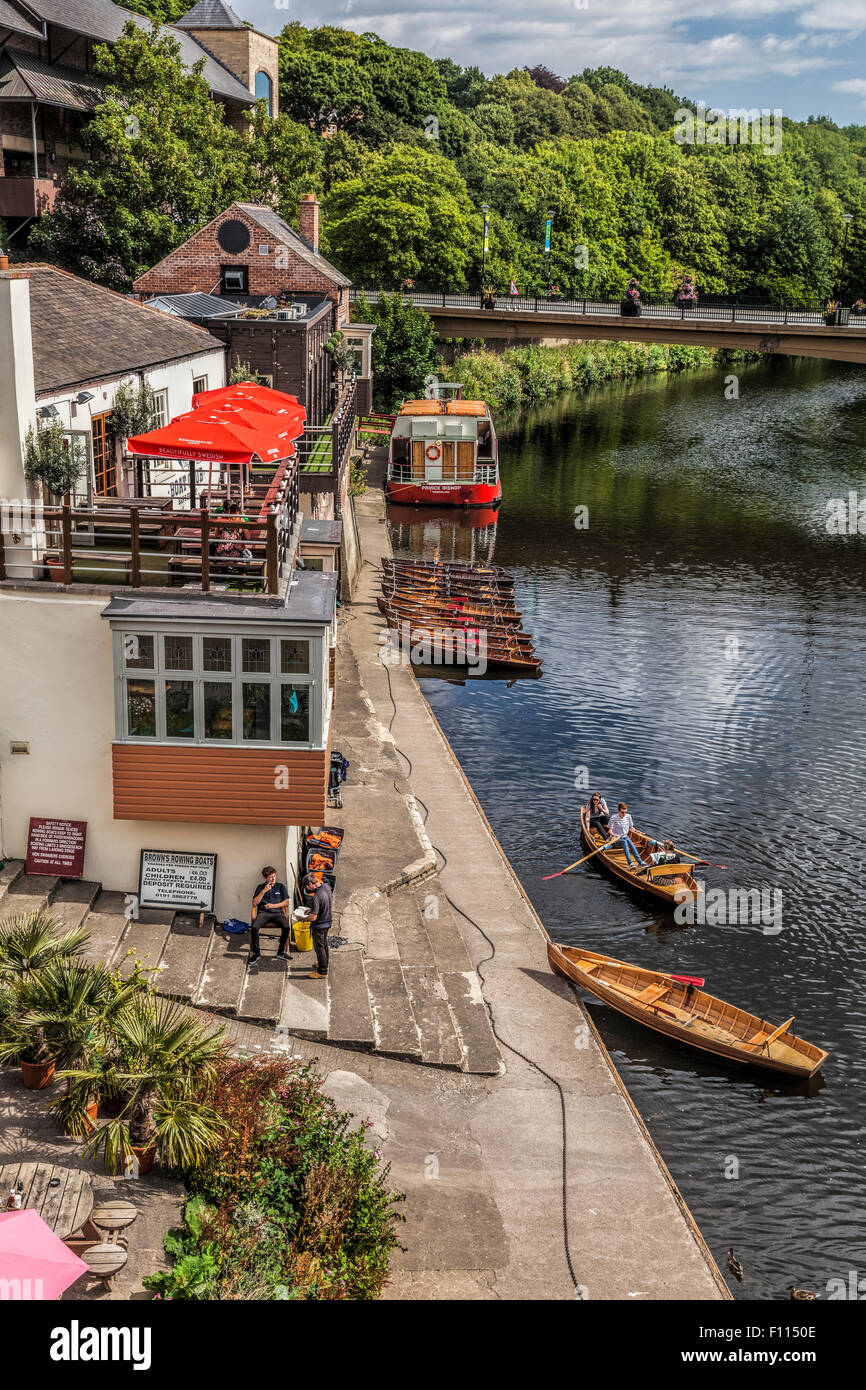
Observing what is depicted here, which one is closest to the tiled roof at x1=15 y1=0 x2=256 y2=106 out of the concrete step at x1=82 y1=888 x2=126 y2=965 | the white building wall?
the white building wall

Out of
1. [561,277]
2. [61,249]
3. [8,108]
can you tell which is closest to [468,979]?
[61,249]

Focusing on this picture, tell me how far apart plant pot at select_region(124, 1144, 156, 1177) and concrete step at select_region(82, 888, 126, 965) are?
12.0ft

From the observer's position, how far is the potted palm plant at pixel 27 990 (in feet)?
47.7

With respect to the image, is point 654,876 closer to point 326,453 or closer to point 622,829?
point 622,829

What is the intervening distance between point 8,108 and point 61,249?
9.23m

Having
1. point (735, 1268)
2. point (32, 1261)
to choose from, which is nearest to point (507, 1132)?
point (735, 1268)

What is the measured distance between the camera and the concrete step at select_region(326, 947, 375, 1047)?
58.5 feet

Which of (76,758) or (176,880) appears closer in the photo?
(76,758)

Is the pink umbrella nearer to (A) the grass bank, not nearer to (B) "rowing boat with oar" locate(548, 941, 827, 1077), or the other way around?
(B) "rowing boat with oar" locate(548, 941, 827, 1077)

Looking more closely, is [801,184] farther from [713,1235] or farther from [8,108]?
[713,1235]

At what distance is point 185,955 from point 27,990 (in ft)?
12.3

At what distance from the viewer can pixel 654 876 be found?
26094 mm

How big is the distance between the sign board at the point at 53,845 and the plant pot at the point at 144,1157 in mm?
6093

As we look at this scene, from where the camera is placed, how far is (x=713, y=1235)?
17234 mm
